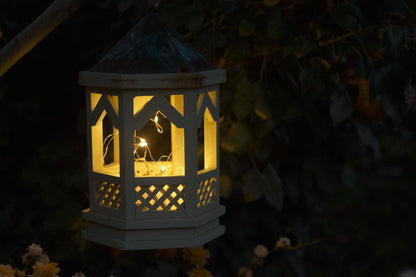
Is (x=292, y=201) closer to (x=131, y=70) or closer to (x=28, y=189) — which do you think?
(x=28, y=189)

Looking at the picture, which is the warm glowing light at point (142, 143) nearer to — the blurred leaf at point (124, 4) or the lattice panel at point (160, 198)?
the lattice panel at point (160, 198)

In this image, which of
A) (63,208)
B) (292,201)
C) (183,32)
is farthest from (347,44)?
(63,208)

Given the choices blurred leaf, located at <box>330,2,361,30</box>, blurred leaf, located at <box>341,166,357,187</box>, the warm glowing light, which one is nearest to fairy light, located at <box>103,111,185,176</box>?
the warm glowing light

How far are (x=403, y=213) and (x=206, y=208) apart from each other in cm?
299

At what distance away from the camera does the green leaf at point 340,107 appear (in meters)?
1.36

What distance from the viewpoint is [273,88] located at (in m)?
1.54

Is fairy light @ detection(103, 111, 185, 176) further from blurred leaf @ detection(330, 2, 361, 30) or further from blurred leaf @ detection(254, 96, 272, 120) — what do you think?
blurred leaf @ detection(330, 2, 361, 30)

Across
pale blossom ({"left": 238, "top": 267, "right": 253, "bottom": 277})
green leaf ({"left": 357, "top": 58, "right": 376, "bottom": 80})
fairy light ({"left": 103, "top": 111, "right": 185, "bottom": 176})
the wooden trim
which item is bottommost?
pale blossom ({"left": 238, "top": 267, "right": 253, "bottom": 277})

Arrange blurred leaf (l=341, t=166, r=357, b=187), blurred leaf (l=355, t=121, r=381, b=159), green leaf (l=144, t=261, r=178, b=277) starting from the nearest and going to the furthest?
green leaf (l=144, t=261, r=178, b=277), blurred leaf (l=355, t=121, r=381, b=159), blurred leaf (l=341, t=166, r=357, b=187)

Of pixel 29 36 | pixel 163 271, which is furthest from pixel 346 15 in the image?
pixel 163 271

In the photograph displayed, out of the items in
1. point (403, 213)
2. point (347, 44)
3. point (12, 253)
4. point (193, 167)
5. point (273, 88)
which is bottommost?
point (403, 213)

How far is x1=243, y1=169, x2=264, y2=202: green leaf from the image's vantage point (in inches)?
59.3

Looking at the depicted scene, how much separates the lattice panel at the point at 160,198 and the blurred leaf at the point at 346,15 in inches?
21.4

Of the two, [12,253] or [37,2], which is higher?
[37,2]
